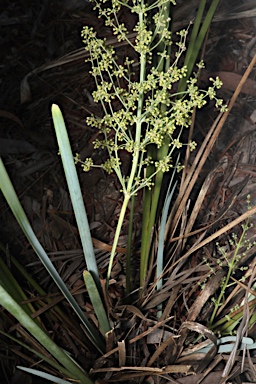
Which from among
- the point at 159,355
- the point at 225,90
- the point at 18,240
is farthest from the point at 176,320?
the point at 225,90

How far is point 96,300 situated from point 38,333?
0.08 meters

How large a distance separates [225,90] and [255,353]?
42 centimetres

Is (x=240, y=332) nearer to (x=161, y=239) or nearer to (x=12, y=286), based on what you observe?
(x=161, y=239)

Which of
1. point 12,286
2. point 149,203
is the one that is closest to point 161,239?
point 149,203

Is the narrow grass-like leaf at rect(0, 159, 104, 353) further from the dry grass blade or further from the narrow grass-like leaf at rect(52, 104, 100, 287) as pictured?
the dry grass blade

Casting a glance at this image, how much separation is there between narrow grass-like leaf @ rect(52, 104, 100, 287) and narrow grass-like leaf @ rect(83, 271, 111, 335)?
0.9 inches

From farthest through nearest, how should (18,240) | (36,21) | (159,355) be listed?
(36,21), (18,240), (159,355)

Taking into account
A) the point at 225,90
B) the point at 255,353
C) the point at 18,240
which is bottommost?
the point at 255,353

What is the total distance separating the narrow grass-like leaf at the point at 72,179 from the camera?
0.48 metres

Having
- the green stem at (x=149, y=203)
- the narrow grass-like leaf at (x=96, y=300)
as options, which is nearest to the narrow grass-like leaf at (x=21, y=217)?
the narrow grass-like leaf at (x=96, y=300)

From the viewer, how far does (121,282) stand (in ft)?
2.72

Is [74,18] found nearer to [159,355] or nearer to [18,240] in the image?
[18,240]

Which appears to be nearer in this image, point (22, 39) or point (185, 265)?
point (185, 265)

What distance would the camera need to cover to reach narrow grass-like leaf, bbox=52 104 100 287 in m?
0.48
